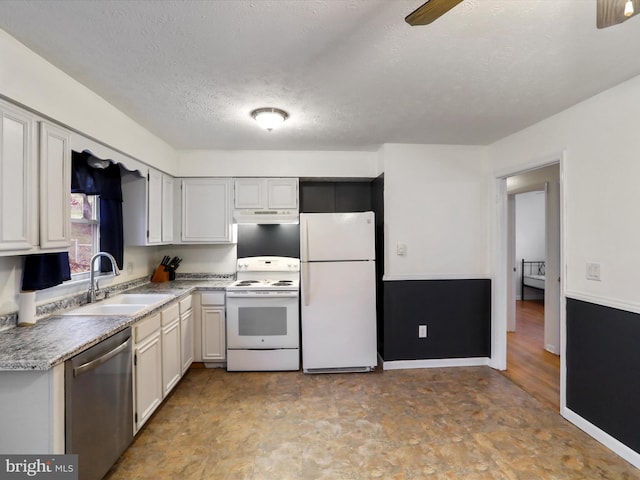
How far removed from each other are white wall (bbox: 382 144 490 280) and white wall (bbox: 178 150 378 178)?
447 mm

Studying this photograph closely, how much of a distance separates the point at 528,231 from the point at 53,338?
27.2ft

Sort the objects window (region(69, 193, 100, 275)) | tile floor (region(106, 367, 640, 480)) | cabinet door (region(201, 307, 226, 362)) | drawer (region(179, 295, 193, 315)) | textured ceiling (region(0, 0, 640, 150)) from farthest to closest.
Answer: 1. cabinet door (region(201, 307, 226, 362))
2. drawer (region(179, 295, 193, 315))
3. window (region(69, 193, 100, 275))
4. tile floor (region(106, 367, 640, 480))
5. textured ceiling (region(0, 0, 640, 150))

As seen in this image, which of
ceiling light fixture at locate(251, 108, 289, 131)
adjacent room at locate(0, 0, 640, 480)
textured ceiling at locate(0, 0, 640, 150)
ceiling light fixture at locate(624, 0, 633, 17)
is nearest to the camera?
A: ceiling light fixture at locate(624, 0, 633, 17)

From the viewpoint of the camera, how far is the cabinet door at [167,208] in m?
3.28

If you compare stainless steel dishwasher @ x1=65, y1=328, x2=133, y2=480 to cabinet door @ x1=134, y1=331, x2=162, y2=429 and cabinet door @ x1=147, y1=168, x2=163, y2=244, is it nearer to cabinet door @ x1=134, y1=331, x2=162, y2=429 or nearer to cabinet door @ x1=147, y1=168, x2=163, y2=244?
cabinet door @ x1=134, y1=331, x2=162, y2=429

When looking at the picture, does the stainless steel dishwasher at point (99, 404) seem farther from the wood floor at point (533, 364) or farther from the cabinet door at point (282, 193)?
the wood floor at point (533, 364)

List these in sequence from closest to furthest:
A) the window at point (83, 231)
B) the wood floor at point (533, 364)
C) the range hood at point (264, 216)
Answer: the window at point (83, 231) → the wood floor at point (533, 364) → the range hood at point (264, 216)

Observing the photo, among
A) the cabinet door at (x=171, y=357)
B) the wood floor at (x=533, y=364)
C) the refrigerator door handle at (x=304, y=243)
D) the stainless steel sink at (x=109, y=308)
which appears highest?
the refrigerator door handle at (x=304, y=243)

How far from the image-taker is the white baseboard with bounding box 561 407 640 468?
6.28ft

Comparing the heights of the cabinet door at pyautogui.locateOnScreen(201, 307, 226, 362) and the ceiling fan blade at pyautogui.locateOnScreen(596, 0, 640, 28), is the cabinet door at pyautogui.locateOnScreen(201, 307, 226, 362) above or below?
below

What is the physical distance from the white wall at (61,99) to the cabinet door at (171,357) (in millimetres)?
1511

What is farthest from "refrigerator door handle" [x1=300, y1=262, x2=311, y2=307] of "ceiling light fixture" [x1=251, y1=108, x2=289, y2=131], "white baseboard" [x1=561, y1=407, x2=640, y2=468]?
"white baseboard" [x1=561, y1=407, x2=640, y2=468]

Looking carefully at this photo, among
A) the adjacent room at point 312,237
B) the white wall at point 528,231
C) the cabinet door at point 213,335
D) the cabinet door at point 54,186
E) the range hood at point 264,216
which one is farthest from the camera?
the white wall at point 528,231

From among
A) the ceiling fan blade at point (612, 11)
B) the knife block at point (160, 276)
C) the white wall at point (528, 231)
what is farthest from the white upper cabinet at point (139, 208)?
the white wall at point (528, 231)
